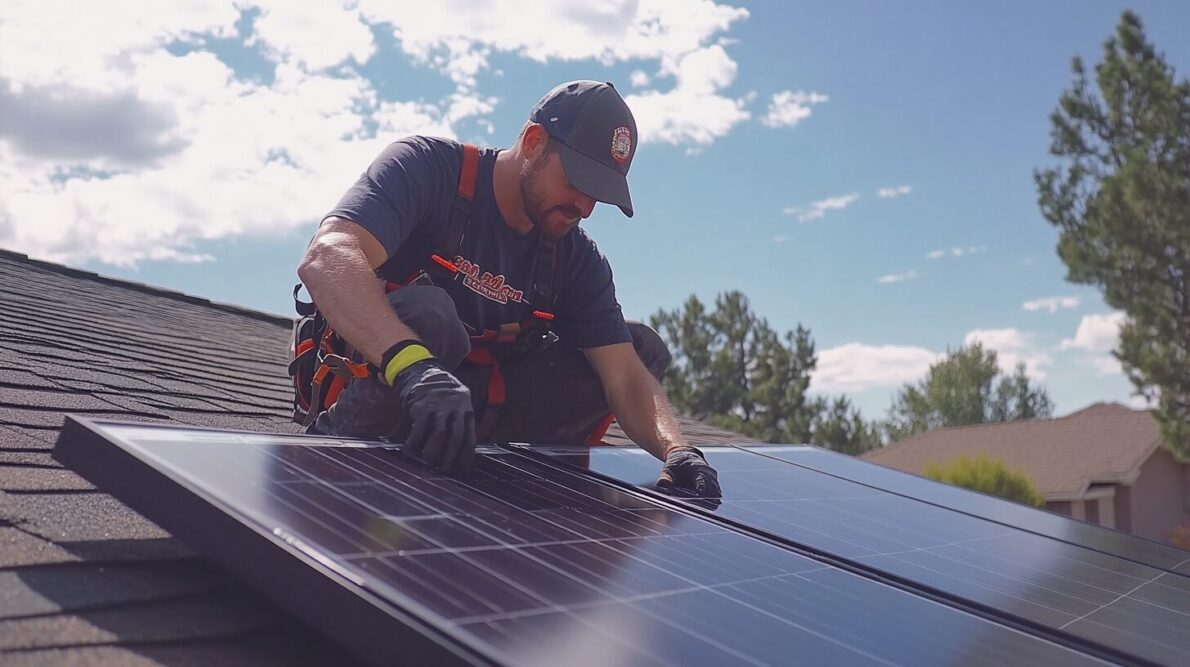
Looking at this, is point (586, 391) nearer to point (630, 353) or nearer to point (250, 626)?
point (630, 353)

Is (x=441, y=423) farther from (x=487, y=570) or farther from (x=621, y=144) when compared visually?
(x=621, y=144)

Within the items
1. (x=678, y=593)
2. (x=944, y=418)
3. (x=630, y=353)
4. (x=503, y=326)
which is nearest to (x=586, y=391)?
(x=630, y=353)

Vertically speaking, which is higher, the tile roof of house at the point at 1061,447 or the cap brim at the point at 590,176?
the cap brim at the point at 590,176

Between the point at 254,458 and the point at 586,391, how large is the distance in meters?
2.09

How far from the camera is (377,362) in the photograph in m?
2.51

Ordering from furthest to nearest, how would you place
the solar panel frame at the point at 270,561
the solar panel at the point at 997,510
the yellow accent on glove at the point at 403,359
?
the solar panel at the point at 997,510 → the yellow accent on glove at the point at 403,359 → the solar panel frame at the point at 270,561

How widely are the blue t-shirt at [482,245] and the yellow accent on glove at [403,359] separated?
45cm

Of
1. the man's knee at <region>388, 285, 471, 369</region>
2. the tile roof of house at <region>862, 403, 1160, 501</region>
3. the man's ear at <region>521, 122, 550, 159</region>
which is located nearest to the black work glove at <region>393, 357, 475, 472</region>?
the man's knee at <region>388, 285, 471, 369</region>

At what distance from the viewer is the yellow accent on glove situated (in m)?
2.45

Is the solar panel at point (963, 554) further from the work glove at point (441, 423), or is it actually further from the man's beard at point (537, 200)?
the man's beard at point (537, 200)

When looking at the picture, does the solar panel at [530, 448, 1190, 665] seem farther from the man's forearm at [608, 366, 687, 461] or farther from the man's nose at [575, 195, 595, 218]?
the man's nose at [575, 195, 595, 218]

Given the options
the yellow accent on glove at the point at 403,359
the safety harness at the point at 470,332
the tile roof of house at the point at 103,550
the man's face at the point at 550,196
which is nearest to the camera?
the tile roof of house at the point at 103,550

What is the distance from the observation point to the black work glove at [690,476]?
2.87m

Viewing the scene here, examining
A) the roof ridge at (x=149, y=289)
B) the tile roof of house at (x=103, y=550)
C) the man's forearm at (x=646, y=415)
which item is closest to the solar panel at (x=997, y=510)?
the man's forearm at (x=646, y=415)
